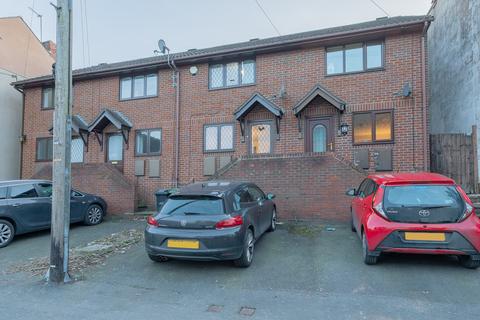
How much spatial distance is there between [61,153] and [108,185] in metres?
6.64

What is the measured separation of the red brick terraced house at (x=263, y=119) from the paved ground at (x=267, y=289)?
11.9 feet

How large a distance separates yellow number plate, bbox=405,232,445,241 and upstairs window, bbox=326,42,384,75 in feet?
22.7

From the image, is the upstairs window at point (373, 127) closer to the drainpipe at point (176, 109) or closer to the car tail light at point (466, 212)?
the car tail light at point (466, 212)

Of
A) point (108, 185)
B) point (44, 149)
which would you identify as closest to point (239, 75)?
point (108, 185)

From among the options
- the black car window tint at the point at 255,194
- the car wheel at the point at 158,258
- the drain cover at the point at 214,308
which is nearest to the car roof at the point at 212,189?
the black car window tint at the point at 255,194

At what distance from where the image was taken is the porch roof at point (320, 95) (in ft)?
33.4

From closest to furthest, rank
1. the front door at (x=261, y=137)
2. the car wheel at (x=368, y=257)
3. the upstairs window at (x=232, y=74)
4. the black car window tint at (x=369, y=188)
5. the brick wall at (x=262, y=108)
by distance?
the car wheel at (x=368, y=257) → the black car window tint at (x=369, y=188) → the brick wall at (x=262, y=108) → the front door at (x=261, y=137) → the upstairs window at (x=232, y=74)

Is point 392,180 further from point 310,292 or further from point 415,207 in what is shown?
point 310,292

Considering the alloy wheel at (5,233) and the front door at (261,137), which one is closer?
the alloy wheel at (5,233)

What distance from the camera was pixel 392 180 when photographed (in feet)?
18.0

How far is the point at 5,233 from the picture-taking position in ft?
25.6

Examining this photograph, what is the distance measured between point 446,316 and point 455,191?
2.20 metres

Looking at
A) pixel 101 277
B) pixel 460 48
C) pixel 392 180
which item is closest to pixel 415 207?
pixel 392 180

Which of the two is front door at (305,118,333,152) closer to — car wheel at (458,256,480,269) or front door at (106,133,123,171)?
car wheel at (458,256,480,269)
